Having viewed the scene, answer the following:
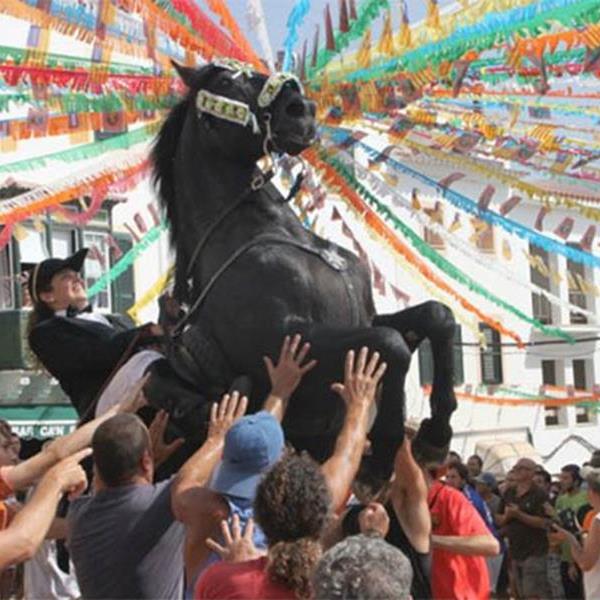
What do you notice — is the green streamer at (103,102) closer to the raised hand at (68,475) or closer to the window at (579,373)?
the raised hand at (68,475)

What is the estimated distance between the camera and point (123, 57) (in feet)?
26.1

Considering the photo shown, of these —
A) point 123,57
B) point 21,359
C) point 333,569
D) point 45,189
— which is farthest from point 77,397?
point 21,359

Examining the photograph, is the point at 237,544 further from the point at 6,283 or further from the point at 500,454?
the point at 500,454

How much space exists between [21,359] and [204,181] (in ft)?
65.3

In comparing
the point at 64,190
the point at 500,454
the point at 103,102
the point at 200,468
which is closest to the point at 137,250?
the point at 64,190

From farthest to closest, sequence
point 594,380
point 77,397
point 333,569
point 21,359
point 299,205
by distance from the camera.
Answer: point 594,380, point 21,359, point 299,205, point 77,397, point 333,569

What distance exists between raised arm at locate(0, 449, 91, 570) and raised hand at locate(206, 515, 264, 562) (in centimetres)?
48

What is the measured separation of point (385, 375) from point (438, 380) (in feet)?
1.36

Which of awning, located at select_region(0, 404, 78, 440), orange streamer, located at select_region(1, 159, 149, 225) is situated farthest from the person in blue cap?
awning, located at select_region(0, 404, 78, 440)

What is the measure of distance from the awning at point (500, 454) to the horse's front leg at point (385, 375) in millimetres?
27795

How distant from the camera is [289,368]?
21.9 ft

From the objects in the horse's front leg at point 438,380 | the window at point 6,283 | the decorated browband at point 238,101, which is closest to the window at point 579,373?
the window at point 6,283

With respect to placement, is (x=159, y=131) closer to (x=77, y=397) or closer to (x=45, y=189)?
(x=45, y=189)

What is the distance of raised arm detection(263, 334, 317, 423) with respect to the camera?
6512mm
